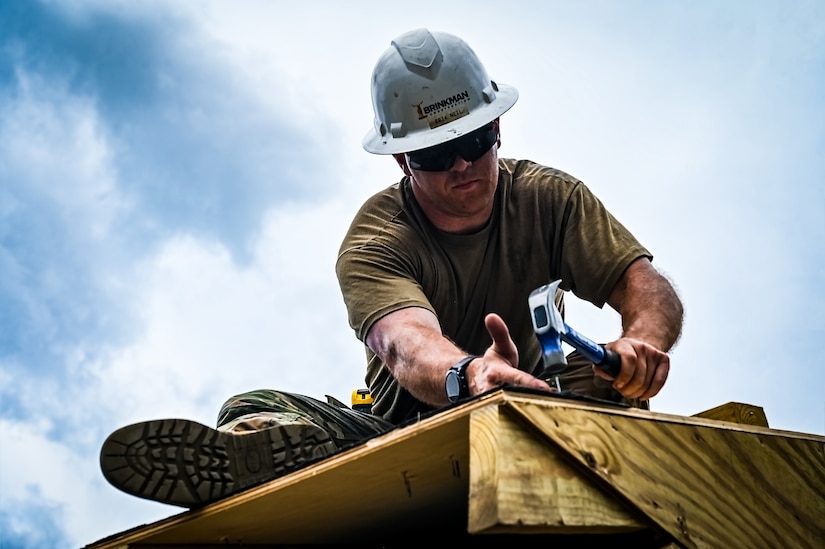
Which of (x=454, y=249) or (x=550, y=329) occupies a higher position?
(x=454, y=249)

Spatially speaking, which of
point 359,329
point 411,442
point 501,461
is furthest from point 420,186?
point 501,461

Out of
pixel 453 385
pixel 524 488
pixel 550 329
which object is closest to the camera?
pixel 524 488

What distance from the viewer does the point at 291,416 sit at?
9.40 ft

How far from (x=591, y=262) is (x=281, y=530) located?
1.43 meters

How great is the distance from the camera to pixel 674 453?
2020 millimetres

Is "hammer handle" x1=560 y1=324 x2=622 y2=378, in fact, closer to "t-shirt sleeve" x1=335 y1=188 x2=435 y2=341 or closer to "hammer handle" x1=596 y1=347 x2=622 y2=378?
"hammer handle" x1=596 y1=347 x2=622 y2=378

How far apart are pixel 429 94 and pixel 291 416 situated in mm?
1255

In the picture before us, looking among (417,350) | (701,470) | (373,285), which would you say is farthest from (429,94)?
(701,470)

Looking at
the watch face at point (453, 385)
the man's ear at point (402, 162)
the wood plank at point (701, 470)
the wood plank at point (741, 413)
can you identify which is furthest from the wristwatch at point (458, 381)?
the man's ear at point (402, 162)

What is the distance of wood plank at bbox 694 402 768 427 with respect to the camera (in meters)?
2.62

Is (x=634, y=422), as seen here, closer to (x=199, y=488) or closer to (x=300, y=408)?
(x=199, y=488)

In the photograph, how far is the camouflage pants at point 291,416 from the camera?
8.78ft

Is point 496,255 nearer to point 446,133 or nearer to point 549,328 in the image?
point 446,133

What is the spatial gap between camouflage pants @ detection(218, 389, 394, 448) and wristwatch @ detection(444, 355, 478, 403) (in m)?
0.22
